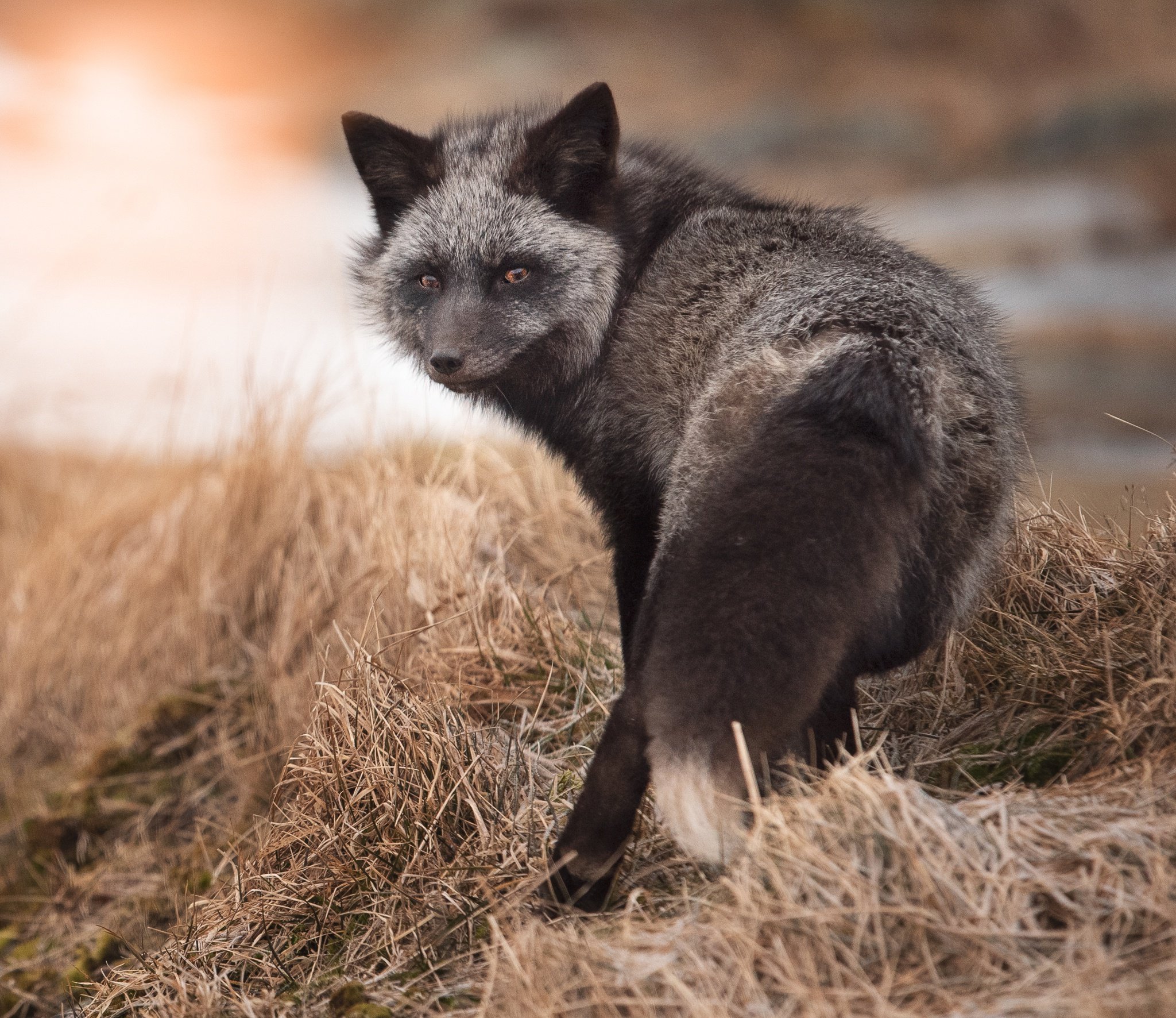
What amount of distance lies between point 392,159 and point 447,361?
0.93 m

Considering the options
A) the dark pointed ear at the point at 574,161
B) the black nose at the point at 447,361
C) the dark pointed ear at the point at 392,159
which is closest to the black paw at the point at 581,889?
the black nose at the point at 447,361

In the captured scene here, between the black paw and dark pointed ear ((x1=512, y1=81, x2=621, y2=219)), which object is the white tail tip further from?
dark pointed ear ((x1=512, y1=81, x2=621, y2=219))

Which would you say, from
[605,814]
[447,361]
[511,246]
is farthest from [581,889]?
[511,246]

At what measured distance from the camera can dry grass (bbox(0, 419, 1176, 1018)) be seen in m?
2.32

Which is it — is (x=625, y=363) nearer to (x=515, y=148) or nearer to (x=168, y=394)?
(x=515, y=148)

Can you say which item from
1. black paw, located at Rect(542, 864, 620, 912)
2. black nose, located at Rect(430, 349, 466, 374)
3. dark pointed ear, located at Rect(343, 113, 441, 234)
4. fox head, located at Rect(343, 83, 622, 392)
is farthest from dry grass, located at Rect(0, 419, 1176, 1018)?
dark pointed ear, located at Rect(343, 113, 441, 234)

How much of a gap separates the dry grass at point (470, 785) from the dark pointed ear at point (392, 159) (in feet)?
5.05

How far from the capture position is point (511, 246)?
3.64 metres

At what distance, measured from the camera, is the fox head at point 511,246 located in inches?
139

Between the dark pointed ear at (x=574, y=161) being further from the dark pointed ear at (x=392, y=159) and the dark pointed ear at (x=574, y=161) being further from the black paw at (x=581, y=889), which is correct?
the black paw at (x=581, y=889)

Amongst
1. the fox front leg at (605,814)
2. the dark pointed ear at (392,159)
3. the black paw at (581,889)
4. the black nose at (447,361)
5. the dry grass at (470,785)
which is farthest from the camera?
the dark pointed ear at (392,159)

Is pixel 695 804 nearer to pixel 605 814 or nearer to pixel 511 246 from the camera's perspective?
pixel 605 814

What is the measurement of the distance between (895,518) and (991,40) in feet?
46.3

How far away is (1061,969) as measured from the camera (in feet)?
7.02
